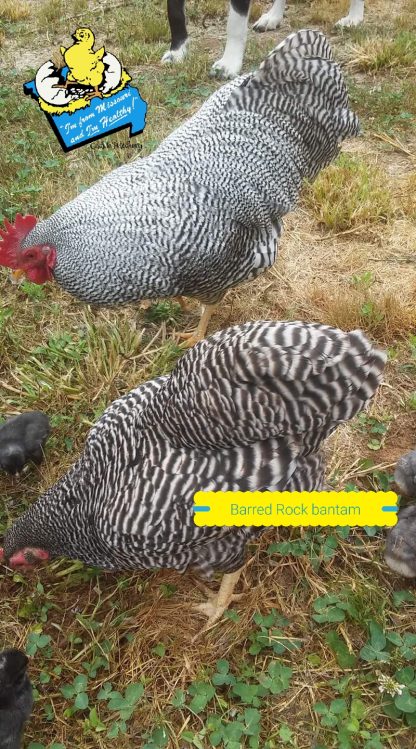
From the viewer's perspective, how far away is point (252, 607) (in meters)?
2.77

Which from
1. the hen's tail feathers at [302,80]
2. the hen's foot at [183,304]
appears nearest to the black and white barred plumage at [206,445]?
the hen's foot at [183,304]

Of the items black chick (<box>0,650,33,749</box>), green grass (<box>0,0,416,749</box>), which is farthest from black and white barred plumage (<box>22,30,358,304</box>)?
black chick (<box>0,650,33,749</box>)

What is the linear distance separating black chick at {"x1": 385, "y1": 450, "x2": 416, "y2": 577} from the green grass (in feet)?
0.50

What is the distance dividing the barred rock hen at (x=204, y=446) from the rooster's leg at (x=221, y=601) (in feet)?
0.51

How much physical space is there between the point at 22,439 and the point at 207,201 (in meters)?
1.86

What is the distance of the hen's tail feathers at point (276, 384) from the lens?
6.46 ft

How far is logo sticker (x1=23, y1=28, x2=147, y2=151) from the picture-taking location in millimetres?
5562

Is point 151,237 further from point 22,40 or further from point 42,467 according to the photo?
point 22,40

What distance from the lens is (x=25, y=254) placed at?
329cm

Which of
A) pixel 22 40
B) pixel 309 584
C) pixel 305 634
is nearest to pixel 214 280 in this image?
pixel 309 584

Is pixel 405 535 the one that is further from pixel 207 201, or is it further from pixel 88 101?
pixel 88 101

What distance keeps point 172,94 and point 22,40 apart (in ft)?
10.9

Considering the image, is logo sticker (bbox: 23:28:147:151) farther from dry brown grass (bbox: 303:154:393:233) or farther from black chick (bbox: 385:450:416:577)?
black chick (bbox: 385:450:416:577)

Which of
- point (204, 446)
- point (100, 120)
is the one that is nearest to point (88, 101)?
point (100, 120)
